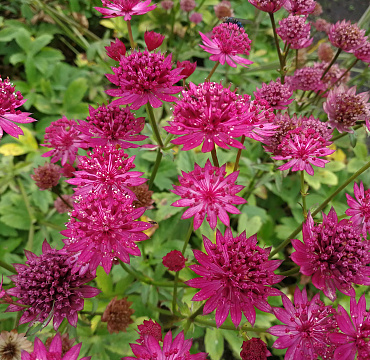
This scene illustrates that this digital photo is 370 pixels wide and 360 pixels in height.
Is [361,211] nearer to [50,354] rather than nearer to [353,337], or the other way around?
[353,337]

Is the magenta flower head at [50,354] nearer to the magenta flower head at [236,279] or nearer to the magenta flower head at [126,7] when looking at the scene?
the magenta flower head at [236,279]

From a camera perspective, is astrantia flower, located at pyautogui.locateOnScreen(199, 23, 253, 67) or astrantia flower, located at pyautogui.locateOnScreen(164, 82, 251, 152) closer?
astrantia flower, located at pyautogui.locateOnScreen(164, 82, 251, 152)

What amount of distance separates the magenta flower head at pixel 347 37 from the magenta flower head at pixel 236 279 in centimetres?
119

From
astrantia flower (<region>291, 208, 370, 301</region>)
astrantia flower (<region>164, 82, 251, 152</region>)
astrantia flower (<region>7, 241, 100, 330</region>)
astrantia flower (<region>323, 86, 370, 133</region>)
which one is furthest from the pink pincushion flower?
astrantia flower (<region>7, 241, 100, 330</region>)

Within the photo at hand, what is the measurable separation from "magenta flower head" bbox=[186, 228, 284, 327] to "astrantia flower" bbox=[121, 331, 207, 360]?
0.44 ft

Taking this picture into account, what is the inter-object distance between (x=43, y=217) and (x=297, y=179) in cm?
194

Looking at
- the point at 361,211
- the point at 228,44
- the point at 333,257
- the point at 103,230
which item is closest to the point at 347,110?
the point at 361,211

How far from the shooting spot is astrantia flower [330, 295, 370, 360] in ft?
3.35

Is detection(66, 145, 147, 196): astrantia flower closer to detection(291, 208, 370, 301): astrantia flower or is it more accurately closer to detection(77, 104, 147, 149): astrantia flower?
detection(77, 104, 147, 149): astrantia flower

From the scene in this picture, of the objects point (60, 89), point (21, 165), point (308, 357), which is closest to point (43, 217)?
point (21, 165)

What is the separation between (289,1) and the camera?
1486 mm

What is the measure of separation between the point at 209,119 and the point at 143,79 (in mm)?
298

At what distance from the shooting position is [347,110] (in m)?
1.53

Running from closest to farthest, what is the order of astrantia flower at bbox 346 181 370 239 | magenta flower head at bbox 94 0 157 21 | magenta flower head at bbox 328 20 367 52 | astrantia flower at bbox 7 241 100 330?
1. astrantia flower at bbox 7 241 100 330
2. astrantia flower at bbox 346 181 370 239
3. magenta flower head at bbox 94 0 157 21
4. magenta flower head at bbox 328 20 367 52
